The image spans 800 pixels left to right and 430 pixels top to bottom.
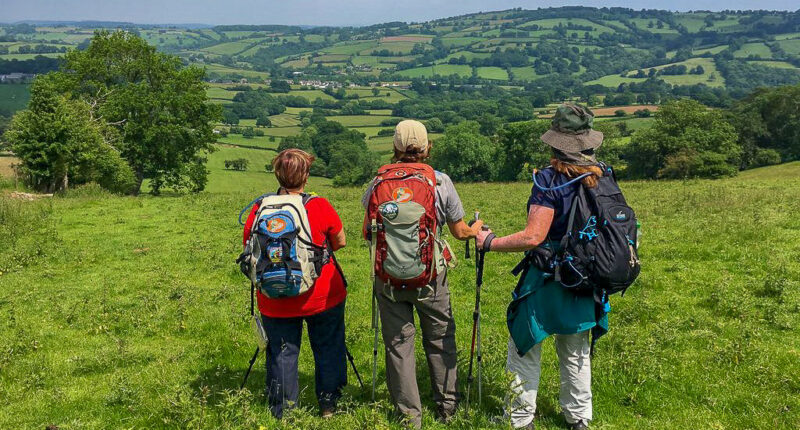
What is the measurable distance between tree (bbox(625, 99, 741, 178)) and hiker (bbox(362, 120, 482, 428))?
2101 inches

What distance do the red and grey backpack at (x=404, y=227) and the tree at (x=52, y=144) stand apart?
2961cm

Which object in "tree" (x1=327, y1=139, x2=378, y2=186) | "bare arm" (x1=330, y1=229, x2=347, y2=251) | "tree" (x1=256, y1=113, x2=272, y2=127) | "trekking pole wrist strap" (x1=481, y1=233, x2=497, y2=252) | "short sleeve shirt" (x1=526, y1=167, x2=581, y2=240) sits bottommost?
"tree" (x1=327, y1=139, x2=378, y2=186)

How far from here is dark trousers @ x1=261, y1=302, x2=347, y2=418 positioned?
5234 millimetres

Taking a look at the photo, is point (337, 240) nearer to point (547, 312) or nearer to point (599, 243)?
point (547, 312)

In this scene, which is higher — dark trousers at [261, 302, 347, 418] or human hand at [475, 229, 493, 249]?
human hand at [475, 229, 493, 249]

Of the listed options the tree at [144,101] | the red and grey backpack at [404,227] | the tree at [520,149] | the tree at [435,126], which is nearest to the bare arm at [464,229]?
the red and grey backpack at [404,227]

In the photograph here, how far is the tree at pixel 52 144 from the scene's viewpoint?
90.0 feet

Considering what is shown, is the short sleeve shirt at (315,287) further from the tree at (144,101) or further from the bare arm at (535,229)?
the tree at (144,101)

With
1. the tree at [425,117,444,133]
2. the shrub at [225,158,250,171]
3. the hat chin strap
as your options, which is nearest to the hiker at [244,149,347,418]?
the hat chin strap

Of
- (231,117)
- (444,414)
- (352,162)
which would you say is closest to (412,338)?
(444,414)

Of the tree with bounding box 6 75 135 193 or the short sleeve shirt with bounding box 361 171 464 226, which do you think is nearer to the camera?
the short sleeve shirt with bounding box 361 171 464 226

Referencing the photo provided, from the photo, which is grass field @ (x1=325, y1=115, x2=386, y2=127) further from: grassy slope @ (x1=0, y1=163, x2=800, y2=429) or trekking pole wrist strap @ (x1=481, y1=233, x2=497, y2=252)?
trekking pole wrist strap @ (x1=481, y1=233, x2=497, y2=252)

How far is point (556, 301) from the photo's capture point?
4625 mm

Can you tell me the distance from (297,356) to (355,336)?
2608 mm
